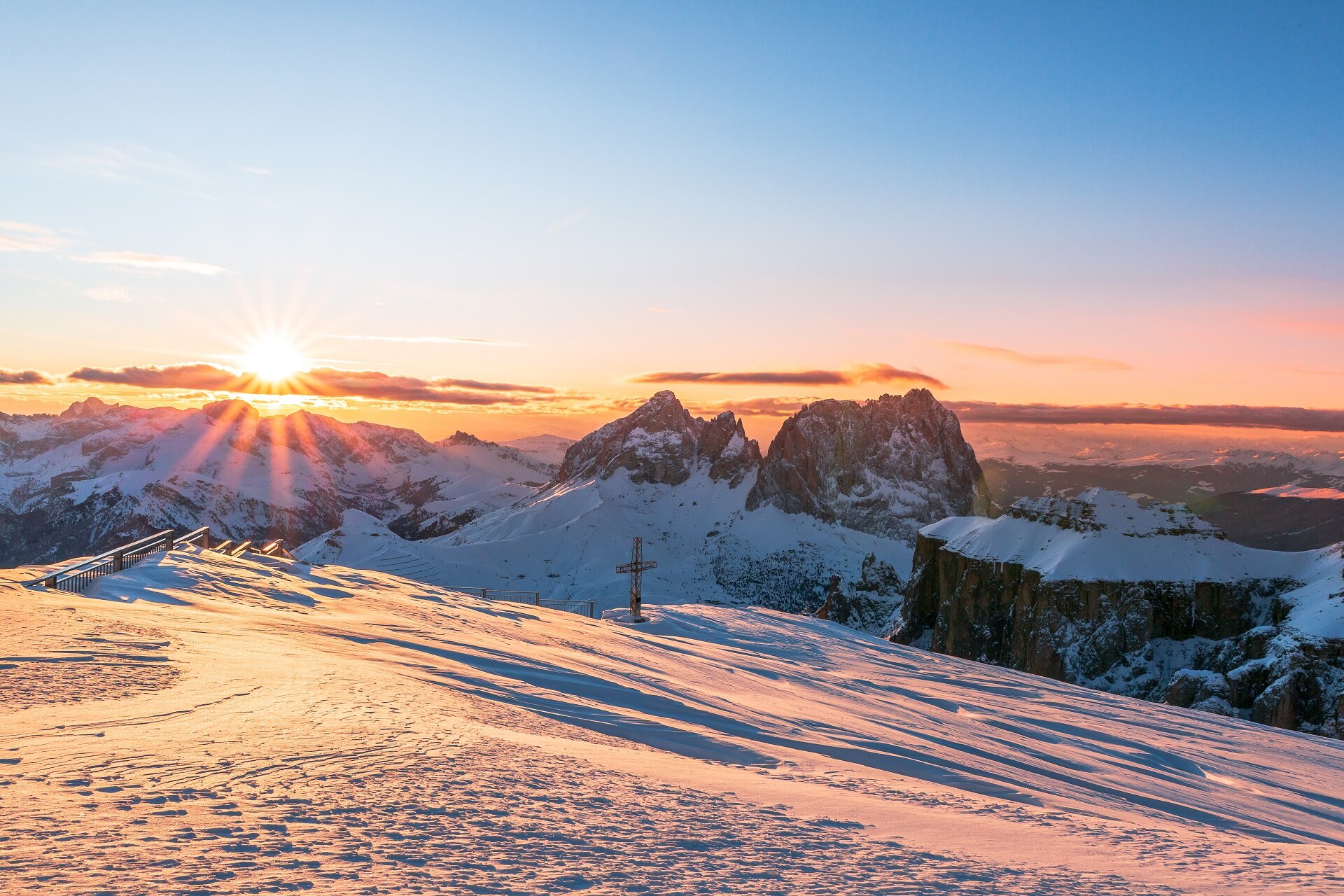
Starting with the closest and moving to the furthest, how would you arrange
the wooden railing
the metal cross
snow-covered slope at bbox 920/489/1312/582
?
the wooden railing → the metal cross → snow-covered slope at bbox 920/489/1312/582

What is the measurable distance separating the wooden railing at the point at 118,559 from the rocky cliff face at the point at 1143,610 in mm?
53312

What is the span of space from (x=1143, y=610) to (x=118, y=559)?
2897 inches

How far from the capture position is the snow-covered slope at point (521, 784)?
4.94m

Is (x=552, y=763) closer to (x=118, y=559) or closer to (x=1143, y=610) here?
(x=118, y=559)

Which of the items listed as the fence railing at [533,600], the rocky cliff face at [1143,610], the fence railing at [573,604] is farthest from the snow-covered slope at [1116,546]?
the fence railing at [533,600]

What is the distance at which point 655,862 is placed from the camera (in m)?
5.19

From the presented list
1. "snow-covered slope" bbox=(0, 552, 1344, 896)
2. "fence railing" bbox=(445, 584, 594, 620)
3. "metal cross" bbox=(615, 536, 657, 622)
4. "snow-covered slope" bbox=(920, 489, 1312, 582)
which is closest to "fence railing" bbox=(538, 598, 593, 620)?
"fence railing" bbox=(445, 584, 594, 620)

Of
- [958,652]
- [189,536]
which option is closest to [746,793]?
[189,536]

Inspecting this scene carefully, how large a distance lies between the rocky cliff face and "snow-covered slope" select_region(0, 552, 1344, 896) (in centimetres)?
4224

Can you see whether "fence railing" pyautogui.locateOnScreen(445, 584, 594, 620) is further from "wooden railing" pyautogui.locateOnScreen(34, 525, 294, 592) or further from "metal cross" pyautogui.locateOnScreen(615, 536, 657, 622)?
"wooden railing" pyautogui.locateOnScreen(34, 525, 294, 592)

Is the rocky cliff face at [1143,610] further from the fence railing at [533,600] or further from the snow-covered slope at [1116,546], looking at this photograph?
the fence railing at [533,600]

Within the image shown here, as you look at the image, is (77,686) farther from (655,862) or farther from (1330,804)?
(1330,804)

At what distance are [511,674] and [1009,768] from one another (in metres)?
7.48

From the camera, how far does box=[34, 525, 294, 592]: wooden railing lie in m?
20.4
